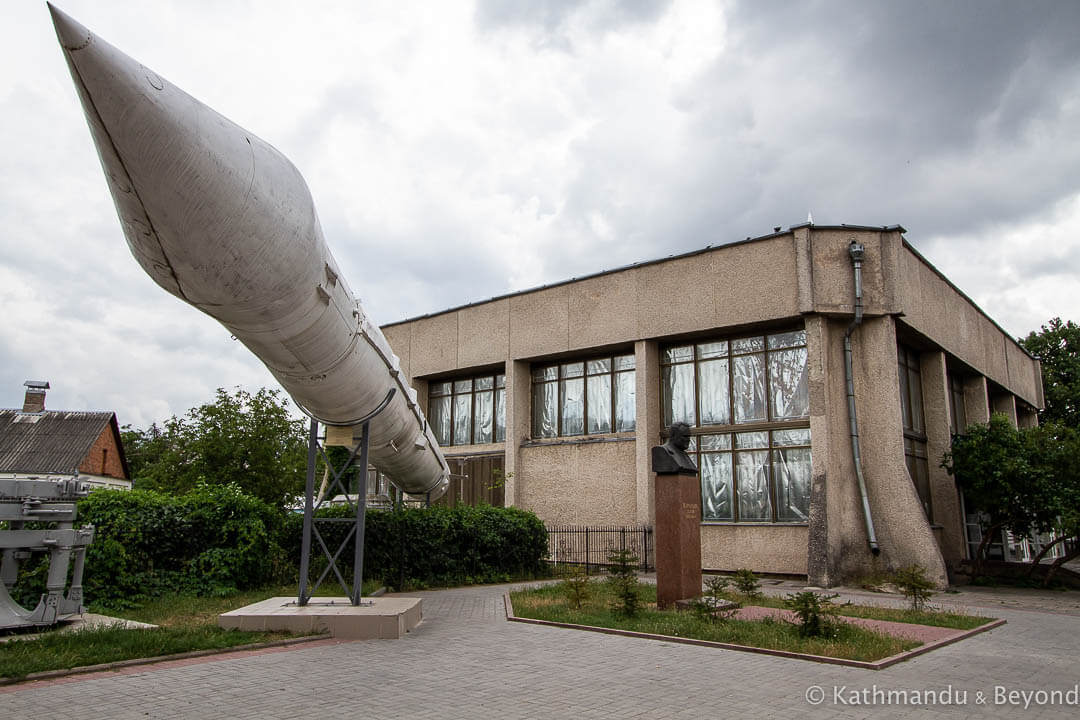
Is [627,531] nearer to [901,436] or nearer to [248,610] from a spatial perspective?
[901,436]

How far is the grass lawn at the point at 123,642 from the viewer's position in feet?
21.5

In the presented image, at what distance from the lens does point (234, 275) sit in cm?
612

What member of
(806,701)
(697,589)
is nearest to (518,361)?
(697,589)

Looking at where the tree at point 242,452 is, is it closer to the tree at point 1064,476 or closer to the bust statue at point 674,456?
the bust statue at point 674,456

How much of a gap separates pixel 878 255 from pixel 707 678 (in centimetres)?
1271

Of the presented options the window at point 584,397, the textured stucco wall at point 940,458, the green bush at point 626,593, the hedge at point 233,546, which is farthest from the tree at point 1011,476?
the hedge at point 233,546

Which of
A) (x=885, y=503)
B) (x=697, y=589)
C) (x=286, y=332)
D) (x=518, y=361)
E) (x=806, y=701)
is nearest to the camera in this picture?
(x=806, y=701)

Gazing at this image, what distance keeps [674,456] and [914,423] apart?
11.4m

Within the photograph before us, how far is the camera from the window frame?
20.3m

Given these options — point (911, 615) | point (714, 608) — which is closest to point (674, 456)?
point (714, 608)

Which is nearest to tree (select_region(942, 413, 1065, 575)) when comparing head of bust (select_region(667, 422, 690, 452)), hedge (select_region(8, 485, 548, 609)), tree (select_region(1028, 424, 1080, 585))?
tree (select_region(1028, 424, 1080, 585))

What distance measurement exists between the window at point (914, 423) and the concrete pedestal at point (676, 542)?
33.8 feet

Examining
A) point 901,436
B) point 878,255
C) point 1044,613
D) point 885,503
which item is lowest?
point 1044,613

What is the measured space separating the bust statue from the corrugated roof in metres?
31.3
